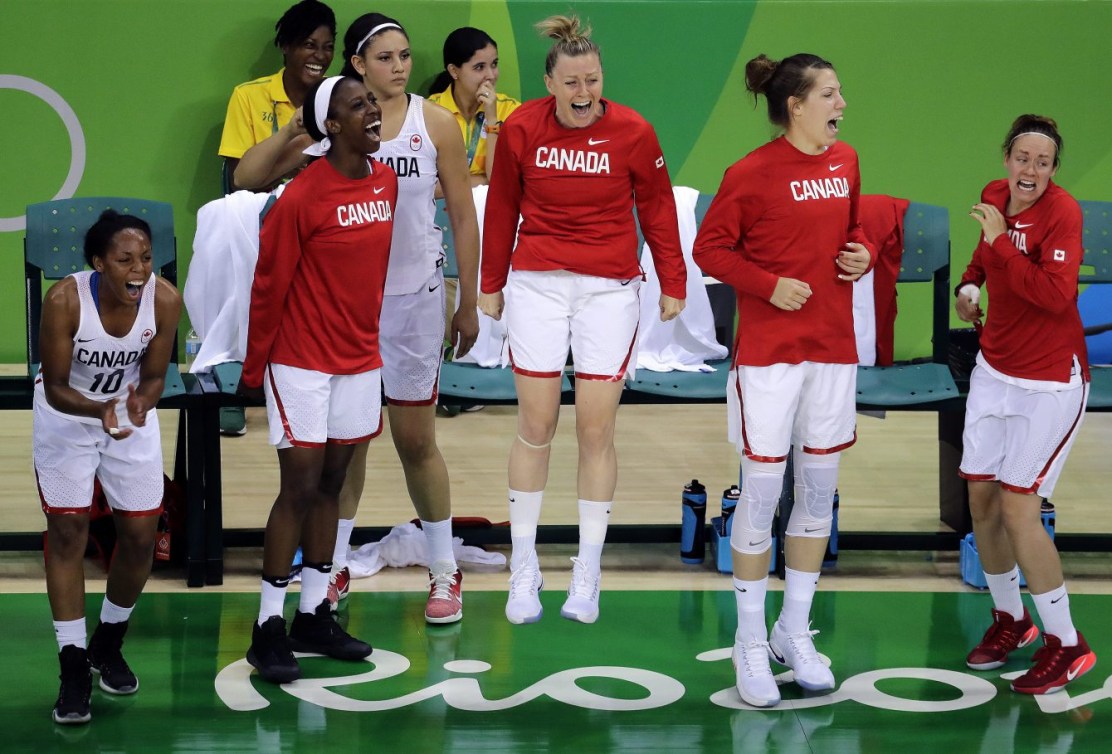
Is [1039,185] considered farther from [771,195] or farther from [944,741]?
[944,741]

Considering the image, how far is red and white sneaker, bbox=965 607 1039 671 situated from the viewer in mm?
4844

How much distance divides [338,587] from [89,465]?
1.34 meters

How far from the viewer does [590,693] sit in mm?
4633

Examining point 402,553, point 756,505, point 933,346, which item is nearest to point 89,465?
point 402,553

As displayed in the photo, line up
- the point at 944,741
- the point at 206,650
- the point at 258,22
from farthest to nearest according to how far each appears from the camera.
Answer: the point at 258,22, the point at 206,650, the point at 944,741

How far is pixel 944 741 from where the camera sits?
4.27 metres

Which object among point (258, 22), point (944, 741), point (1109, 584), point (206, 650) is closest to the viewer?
point (944, 741)

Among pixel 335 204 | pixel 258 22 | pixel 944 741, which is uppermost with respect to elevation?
pixel 258 22

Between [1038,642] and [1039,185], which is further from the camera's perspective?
[1038,642]

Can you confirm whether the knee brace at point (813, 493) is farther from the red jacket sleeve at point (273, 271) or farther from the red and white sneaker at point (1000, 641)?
the red jacket sleeve at point (273, 271)

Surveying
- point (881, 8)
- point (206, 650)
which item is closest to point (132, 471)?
point (206, 650)

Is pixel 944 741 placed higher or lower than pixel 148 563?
lower

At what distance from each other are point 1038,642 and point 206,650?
284 cm

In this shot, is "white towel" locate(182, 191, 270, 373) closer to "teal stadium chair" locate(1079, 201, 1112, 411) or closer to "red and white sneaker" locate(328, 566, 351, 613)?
"red and white sneaker" locate(328, 566, 351, 613)
